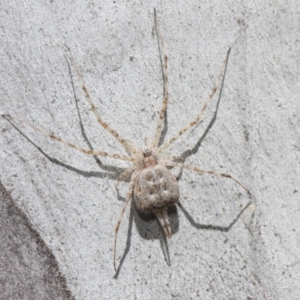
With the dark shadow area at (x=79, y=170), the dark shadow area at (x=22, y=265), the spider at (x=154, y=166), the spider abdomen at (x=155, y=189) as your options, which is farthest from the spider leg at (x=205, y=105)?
the dark shadow area at (x=22, y=265)

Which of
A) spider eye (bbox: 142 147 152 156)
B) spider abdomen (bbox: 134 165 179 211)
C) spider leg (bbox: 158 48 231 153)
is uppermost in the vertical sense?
spider leg (bbox: 158 48 231 153)

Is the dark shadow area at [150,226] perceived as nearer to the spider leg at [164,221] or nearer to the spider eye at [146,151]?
the spider leg at [164,221]

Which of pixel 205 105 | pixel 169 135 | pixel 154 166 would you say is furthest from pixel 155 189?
pixel 205 105

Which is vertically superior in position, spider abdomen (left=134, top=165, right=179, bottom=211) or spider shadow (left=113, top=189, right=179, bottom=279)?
spider abdomen (left=134, top=165, right=179, bottom=211)

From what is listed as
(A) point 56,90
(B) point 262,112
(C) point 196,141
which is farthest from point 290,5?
(A) point 56,90

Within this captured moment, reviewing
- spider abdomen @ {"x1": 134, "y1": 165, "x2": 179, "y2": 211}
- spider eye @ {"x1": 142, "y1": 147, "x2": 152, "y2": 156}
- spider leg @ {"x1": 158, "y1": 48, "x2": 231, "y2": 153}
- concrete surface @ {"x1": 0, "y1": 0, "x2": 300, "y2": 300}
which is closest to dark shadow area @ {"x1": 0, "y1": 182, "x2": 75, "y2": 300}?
concrete surface @ {"x1": 0, "y1": 0, "x2": 300, "y2": 300}

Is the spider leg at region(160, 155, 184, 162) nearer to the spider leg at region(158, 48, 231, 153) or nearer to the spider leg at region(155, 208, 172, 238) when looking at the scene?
the spider leg at region(158, 48, 231, 153)
